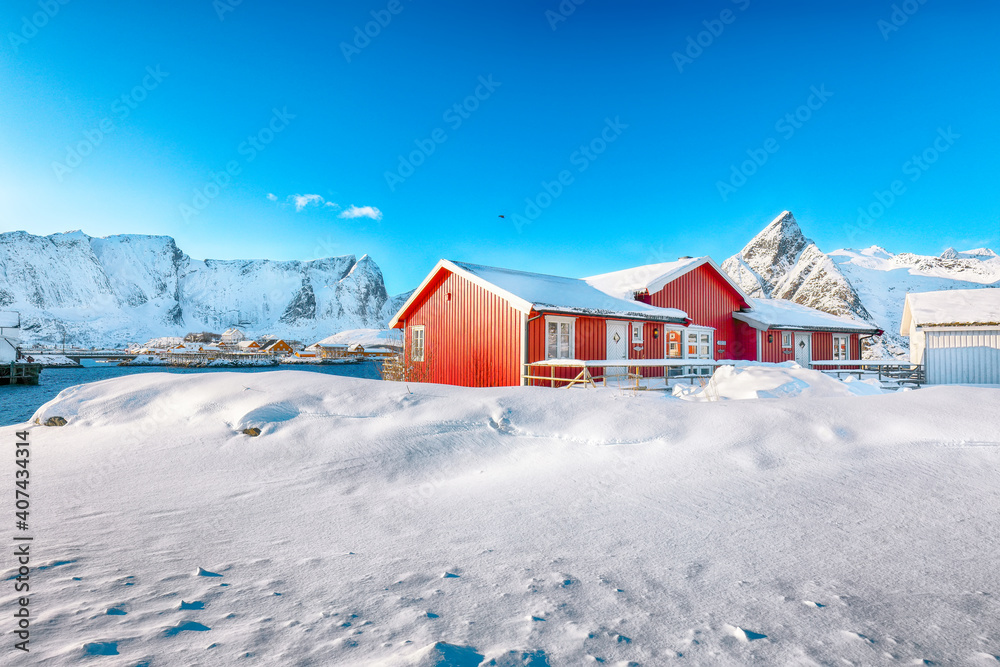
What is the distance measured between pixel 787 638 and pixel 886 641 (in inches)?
14.6

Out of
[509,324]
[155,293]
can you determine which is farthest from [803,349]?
[155,293]

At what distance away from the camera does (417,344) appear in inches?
687

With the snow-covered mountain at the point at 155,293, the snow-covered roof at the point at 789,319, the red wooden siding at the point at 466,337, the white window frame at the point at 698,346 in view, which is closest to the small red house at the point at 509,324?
the red wooden siding at the point at 466,337

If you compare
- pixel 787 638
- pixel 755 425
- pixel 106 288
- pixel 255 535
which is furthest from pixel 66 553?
pixel 106 288

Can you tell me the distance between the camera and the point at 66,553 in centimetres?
281

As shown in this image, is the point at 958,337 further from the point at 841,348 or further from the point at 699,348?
the point at 841,348

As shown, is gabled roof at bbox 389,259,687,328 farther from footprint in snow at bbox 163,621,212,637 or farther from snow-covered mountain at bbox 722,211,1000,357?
snow-covered mountain at bbox 722,211,1000,357

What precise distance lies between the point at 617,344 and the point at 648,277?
195 inches

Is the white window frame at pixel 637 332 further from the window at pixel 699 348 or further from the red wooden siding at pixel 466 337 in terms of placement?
the red wooden siding at pixel 466 337

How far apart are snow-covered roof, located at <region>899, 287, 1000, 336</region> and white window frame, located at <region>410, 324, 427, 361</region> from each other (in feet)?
55.8

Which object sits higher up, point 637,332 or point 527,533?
point 637,332

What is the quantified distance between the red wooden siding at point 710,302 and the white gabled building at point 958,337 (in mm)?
5496

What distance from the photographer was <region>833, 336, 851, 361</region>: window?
22.5 metres

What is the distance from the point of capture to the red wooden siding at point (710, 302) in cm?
1809
